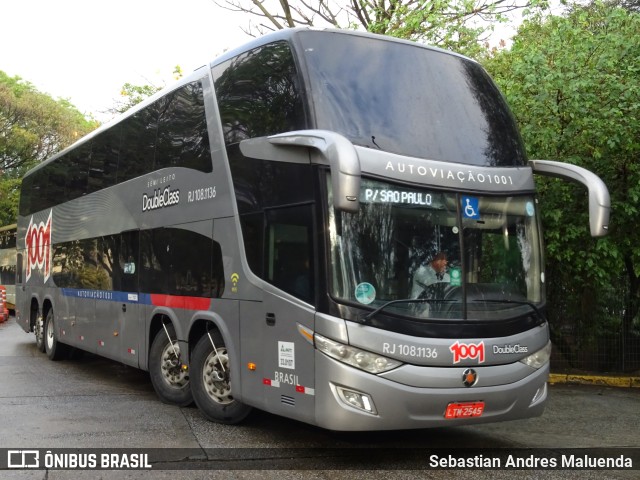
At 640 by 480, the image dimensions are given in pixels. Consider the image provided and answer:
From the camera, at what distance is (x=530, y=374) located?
7164mm

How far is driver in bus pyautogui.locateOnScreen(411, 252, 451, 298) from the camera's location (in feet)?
22.0

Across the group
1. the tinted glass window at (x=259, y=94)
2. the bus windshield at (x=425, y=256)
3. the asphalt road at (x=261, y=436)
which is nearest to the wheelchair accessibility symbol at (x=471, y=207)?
the bus windshield at (x=425, y=256)

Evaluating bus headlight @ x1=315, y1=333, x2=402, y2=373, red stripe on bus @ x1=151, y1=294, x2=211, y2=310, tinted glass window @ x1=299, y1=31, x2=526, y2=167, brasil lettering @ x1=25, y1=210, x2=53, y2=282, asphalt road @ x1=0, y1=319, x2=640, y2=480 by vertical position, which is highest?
tinted glass window @ x1=299, y1=31, x2=526, y2=167

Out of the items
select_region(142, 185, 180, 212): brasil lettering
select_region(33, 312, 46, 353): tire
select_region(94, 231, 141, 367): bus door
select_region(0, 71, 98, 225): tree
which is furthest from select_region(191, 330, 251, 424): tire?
select_region(0, 71, 98, 225): tree

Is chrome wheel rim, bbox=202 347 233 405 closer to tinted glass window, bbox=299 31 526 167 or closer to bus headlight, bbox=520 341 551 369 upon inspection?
tinted glass window, bbox=299 31 526 167

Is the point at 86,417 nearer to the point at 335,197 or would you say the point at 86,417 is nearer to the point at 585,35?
the point at 335,197

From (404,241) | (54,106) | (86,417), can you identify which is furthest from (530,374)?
(54,106)

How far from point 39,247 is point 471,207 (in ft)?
37.4

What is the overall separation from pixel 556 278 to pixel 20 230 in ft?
39.5

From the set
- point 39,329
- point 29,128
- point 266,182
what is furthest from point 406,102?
point 29,128

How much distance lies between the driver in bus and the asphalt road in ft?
5.17

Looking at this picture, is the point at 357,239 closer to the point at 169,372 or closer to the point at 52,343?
the point at 169,372

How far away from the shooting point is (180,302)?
9.30 metres

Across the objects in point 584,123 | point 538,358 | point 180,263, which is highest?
point 584,123
